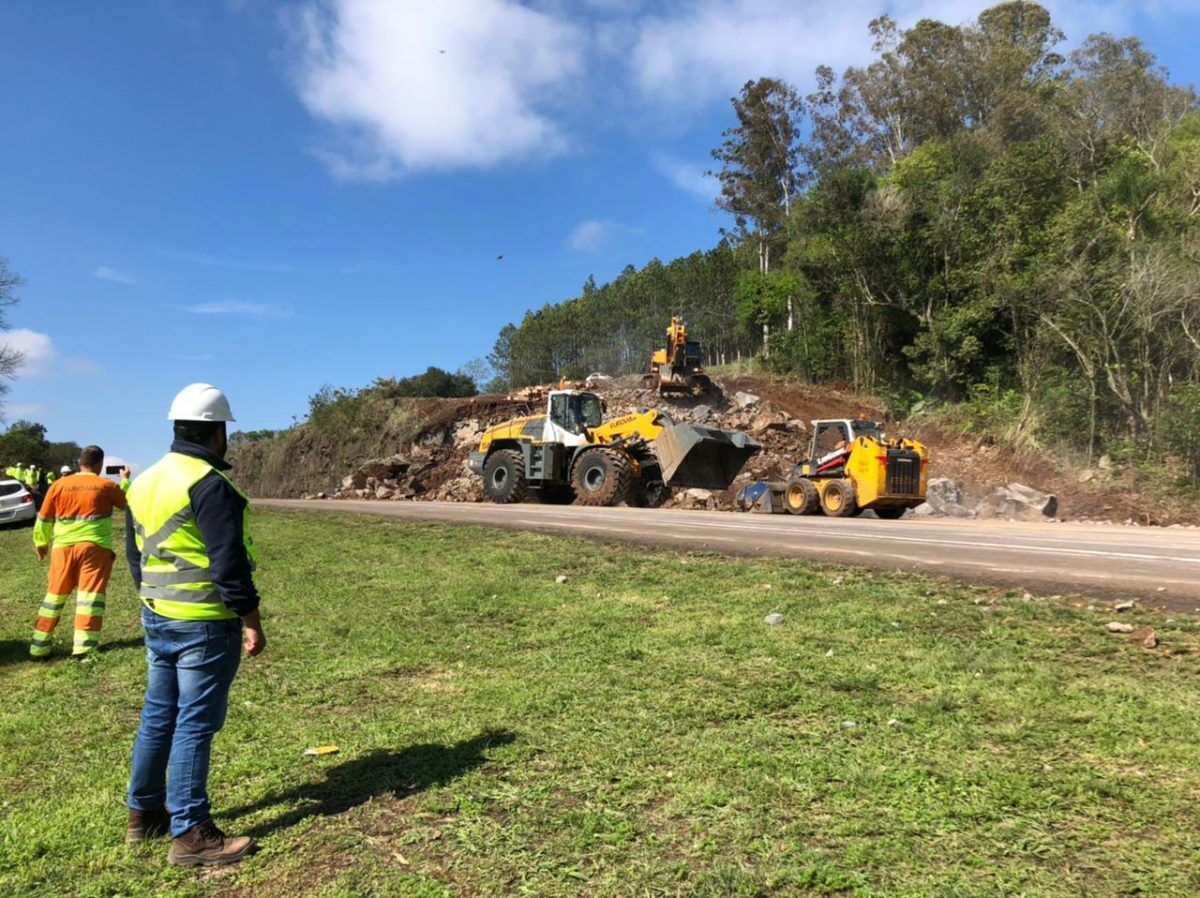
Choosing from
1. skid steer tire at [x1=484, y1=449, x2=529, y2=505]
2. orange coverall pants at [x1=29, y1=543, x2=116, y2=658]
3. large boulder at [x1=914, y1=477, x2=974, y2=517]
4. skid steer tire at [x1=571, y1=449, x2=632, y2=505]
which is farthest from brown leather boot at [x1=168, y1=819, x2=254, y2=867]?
large boulder at [x1=914, y1=477, x2=974, y2=517]

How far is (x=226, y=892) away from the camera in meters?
2.95

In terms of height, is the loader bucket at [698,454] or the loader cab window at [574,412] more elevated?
the loader cab window at [574,412]

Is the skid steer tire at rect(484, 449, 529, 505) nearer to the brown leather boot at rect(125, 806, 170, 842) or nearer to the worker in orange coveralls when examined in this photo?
the worker in orange coveralls

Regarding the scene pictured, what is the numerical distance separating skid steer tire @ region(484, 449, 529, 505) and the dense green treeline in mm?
16032

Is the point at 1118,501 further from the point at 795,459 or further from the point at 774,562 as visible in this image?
the point at 774,562

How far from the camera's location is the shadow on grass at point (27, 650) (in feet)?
22.1

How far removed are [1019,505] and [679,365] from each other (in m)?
14.2

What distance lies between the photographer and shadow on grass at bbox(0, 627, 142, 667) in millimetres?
6749

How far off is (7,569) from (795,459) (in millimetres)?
20991

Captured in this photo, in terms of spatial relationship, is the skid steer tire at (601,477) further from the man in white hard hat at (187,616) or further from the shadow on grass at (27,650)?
the man in white hard hat at (187,616)

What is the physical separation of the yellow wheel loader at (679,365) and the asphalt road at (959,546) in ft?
51.1

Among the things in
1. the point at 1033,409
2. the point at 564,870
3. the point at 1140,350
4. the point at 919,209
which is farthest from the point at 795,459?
the point at 564,870

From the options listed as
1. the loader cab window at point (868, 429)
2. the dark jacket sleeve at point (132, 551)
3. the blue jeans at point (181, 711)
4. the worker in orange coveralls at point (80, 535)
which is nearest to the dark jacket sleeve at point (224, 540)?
the blue jeans at point (181, 711)

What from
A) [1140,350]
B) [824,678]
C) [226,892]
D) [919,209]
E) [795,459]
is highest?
[919,209]
